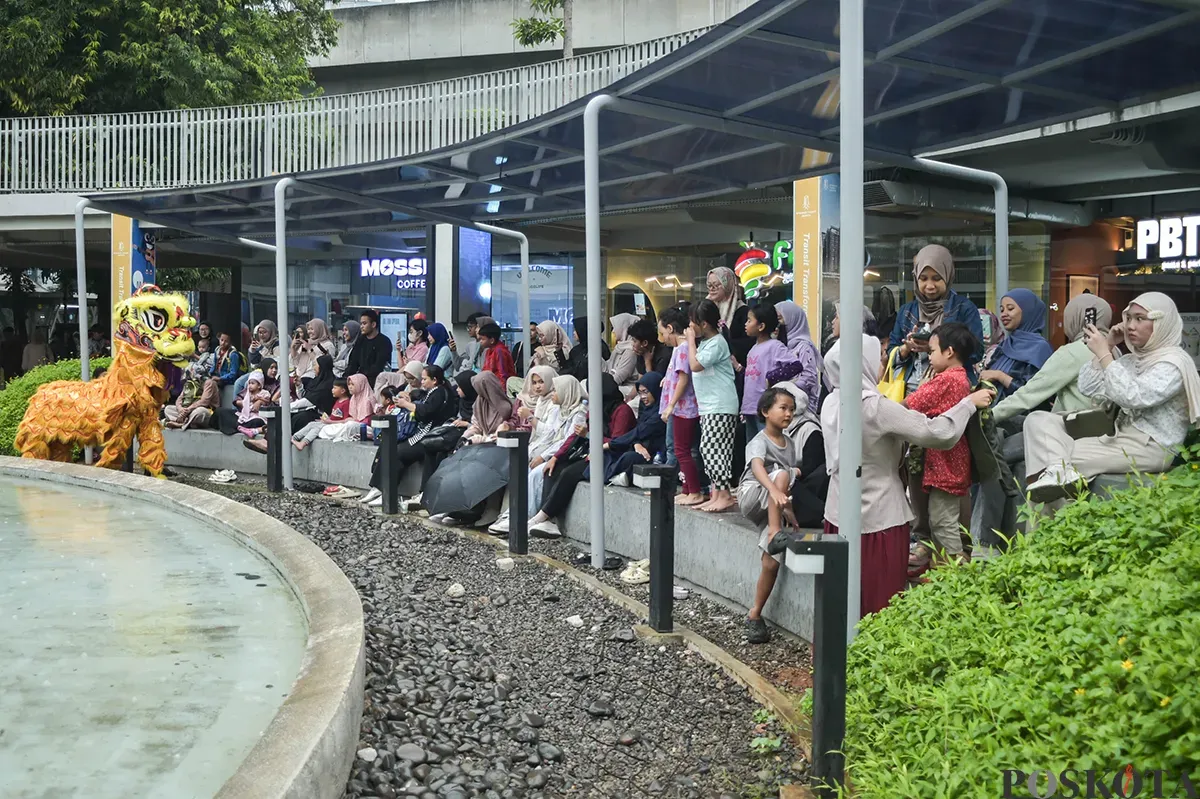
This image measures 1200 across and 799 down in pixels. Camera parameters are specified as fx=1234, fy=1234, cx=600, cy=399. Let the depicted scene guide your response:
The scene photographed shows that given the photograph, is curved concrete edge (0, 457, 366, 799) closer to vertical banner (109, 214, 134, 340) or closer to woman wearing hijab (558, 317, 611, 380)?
woman wearing hijab (558, 317, 611, 380)

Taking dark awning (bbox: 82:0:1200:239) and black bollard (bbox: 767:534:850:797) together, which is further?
dark awning (bbox: 82:0:1200:239)

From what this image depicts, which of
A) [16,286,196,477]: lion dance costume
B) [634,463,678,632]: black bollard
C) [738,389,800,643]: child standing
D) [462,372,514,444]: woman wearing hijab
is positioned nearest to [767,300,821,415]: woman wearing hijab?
[738,389,800,643]: child standing

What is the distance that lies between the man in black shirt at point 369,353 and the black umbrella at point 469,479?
377cm

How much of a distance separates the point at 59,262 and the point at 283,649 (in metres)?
24.2

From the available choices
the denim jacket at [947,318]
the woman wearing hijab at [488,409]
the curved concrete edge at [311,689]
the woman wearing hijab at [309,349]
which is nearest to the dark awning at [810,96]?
the denim jacket at [947,318]

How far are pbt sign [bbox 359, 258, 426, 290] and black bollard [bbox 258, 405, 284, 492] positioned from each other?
495 inches

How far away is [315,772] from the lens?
385cm

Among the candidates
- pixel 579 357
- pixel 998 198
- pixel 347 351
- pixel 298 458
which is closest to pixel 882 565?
pixel 998 198

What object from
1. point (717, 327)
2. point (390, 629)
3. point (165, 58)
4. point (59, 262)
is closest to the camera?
point (390, 629)

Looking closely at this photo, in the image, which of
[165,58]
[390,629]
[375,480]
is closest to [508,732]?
[390,629]

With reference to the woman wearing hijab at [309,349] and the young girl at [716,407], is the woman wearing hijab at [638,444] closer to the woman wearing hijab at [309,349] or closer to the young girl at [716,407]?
the young girl at [716,407]

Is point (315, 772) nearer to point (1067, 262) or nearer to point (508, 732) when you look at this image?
point (508, 732)

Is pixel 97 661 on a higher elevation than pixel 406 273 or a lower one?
lower

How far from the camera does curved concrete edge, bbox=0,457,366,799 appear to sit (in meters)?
3.69
